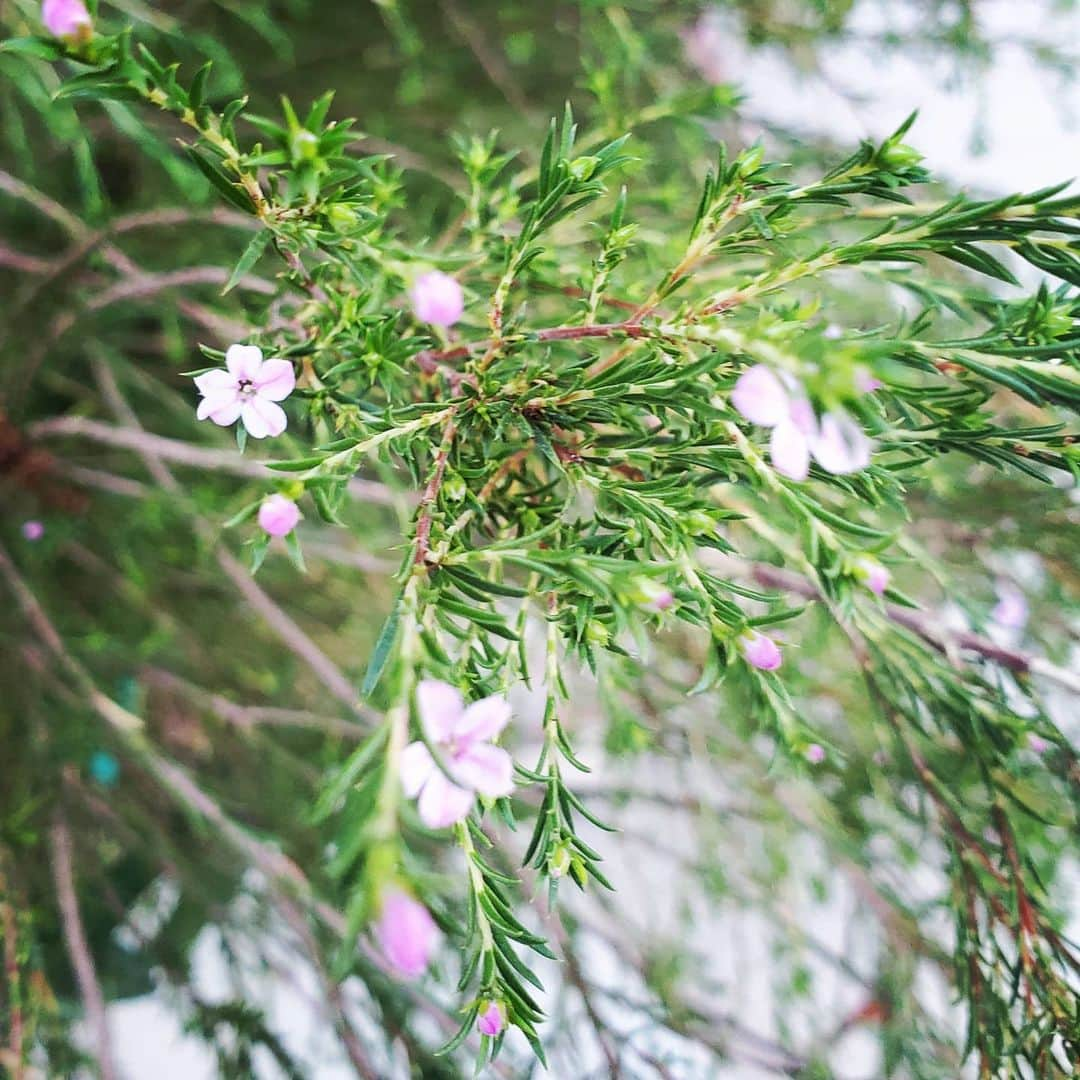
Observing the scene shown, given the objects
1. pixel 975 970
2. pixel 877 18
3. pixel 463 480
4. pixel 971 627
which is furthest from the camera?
pixel 877 18

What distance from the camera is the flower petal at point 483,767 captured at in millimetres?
263

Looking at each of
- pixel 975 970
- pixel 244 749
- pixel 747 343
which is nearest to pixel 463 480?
pixel 747 343

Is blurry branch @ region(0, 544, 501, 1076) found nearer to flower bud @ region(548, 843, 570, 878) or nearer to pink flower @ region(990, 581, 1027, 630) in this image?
flower bud @ region(548, 843, 570, 878)

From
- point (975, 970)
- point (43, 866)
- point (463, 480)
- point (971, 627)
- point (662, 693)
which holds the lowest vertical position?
point (43, 866)

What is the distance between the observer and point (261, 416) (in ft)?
1.19

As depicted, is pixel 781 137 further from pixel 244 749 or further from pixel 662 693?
pixel 244 749

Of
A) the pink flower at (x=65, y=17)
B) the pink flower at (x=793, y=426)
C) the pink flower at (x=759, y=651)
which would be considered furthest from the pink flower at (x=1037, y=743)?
the pink flower at (x=65, y=17)

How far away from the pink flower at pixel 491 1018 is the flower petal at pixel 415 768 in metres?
0.13

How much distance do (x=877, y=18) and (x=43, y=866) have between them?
64.3 inches

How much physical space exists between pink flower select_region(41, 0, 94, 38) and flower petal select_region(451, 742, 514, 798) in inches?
11.1

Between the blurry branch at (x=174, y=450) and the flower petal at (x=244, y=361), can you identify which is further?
the blurry branch at (x=174, y=450)

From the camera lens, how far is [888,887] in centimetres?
94

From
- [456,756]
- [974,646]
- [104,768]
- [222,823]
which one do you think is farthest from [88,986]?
[974,646]

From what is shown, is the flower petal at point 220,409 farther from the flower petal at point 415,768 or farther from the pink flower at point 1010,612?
the pink flower at point 1010,612
